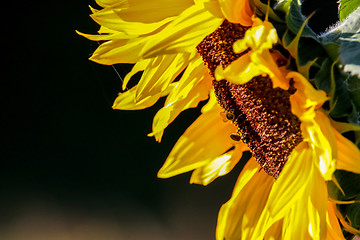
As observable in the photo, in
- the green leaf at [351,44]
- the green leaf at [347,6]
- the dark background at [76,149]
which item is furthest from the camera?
the dark background at [76,149]

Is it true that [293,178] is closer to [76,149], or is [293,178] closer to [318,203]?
[318,203]

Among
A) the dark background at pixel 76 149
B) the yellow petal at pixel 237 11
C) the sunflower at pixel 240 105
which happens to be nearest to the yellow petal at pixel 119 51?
the sunflower at pixel 240 105

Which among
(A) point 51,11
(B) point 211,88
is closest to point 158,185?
(A) point 51,11

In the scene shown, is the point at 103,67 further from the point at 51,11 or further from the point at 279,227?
the point at 279,227

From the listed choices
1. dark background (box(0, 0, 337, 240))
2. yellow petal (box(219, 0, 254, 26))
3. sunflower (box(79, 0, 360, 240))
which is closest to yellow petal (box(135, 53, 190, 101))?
sunflower (box(79, 0, 360, 240))

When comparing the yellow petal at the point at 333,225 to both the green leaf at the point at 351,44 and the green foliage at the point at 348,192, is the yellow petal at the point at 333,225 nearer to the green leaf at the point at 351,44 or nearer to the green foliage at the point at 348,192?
the green foliage at the point at 348,192

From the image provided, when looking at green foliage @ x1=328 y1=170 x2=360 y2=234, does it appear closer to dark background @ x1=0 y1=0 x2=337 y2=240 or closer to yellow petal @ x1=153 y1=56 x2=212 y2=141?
yellow petal @ x1=153 y1=56 x2=212 y2=141
